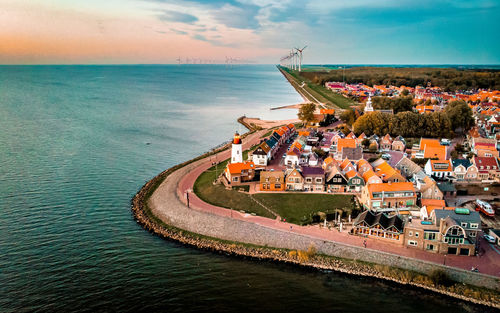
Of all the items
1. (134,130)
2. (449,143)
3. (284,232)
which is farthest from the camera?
(134,130)

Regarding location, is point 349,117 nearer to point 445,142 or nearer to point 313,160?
point 445,142

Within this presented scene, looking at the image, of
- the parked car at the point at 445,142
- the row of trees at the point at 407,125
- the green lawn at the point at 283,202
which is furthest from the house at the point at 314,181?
A: the parked car at the point at 445,142

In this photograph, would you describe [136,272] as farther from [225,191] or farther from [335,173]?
[335,173]

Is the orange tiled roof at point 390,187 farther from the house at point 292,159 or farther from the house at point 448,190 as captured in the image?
the house at point 292,159

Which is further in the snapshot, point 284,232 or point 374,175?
point 374,175

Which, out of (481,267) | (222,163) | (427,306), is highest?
(222,163)

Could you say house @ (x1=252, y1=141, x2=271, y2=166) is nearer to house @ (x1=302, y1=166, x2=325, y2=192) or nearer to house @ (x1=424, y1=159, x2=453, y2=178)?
house @ (x1=302, y1=166, x2=325, y2=192)

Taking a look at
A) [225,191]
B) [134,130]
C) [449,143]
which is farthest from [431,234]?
[134,130]

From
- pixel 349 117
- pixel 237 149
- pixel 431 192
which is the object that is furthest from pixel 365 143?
pixel 237 149
